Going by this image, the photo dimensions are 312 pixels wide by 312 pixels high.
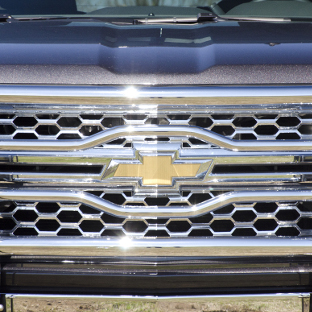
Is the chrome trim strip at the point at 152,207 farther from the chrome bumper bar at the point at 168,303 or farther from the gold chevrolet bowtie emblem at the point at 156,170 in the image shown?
the chrome bumper bar at the point at 168,303

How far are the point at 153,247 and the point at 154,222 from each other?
0.11 m

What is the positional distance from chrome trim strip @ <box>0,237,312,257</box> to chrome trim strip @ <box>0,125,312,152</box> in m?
0.39

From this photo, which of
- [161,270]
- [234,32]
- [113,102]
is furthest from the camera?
[234,32]

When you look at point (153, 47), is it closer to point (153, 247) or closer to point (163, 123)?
point (163, 123)

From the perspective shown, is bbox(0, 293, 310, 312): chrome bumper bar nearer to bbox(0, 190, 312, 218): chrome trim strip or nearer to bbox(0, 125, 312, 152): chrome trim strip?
bbox(0, 190, 312, 218): chrome trim strip

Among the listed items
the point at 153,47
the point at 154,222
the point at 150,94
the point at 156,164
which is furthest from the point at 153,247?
the point at 153,47

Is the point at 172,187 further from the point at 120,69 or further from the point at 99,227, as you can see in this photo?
the point at 120,69

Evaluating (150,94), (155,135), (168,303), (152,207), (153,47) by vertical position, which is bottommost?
(168,303)

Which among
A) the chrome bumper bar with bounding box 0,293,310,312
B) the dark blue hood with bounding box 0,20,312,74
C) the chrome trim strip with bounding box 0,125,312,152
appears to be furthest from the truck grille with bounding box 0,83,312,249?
the chrome bumper bar with bounding box 0,293,310,312

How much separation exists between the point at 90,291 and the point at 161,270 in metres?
0.31

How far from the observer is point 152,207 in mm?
1900

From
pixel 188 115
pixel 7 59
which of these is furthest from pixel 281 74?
pixel 7 59

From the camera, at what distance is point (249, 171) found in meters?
1.93

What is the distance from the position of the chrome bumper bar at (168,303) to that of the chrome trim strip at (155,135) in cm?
62
